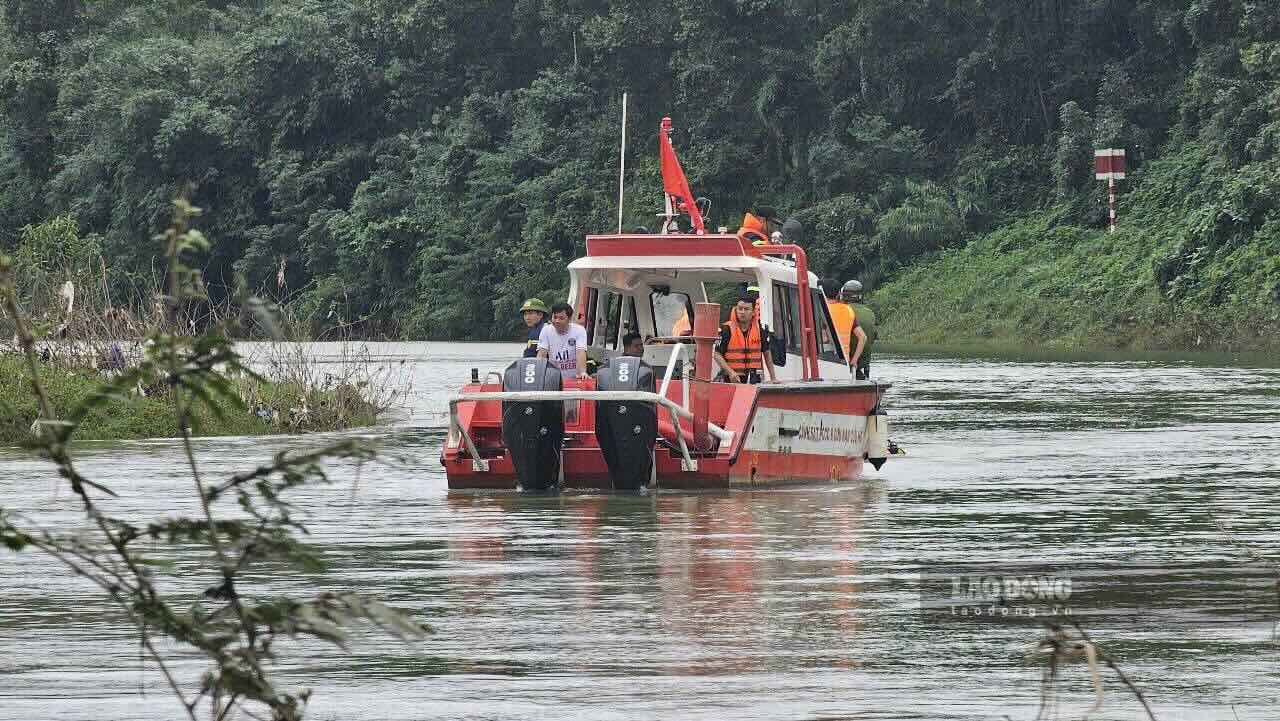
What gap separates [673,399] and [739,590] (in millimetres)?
5967

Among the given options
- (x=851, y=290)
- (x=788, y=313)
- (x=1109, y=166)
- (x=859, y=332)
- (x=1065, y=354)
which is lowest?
(x=1065, y=354)

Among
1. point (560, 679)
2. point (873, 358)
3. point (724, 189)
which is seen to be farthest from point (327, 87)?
point (560, 679)

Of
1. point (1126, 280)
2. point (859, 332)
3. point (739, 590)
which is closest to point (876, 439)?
point (859, 332)

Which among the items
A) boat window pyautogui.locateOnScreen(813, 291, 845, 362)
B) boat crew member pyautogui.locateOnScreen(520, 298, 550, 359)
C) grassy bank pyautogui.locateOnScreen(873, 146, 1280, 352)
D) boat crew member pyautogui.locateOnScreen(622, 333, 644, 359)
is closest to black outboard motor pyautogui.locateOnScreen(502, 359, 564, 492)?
boat crew member pyautogui.locateOnScreen(520, 298, 550, 359)

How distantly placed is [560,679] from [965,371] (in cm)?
3303

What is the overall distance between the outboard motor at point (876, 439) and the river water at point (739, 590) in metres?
0.20

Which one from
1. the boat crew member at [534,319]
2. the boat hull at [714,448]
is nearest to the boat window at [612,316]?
the boat crew member at [534,319]

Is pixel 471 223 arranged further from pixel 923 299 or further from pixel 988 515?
pixel 988 515

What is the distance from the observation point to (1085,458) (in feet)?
70.7

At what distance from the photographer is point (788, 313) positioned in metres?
20.2

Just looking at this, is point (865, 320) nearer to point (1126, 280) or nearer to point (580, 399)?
point (580, 399)

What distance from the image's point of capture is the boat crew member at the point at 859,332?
21438 mm

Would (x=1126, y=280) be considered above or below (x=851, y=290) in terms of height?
below

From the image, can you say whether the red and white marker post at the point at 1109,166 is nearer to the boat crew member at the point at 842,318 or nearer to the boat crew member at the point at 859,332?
the boat crew member at the point at 859,332
